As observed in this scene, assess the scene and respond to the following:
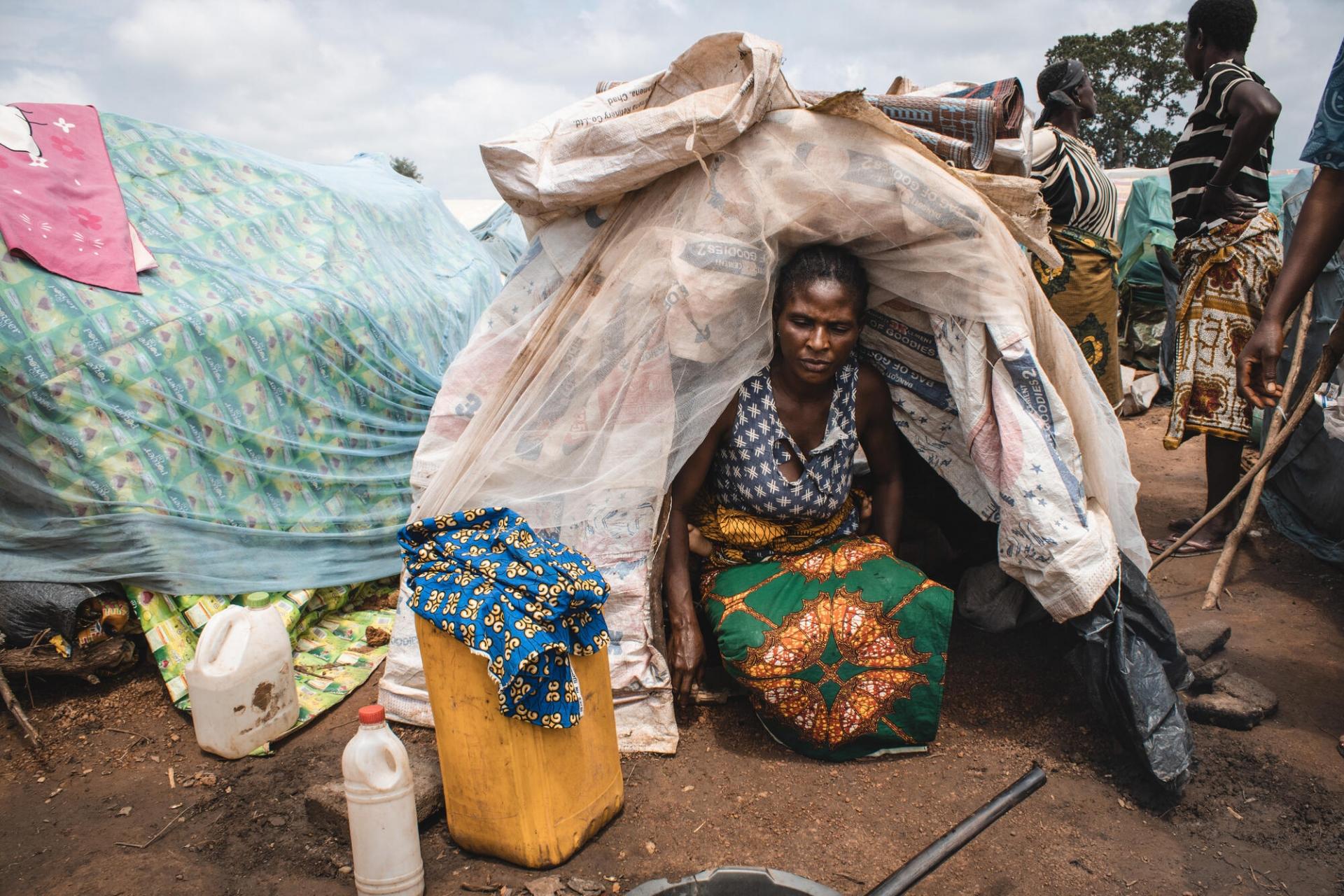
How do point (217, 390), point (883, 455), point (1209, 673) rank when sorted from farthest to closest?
point (217, 390), point (883, 455), point (1209, 673)

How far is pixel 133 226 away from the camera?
2844mm

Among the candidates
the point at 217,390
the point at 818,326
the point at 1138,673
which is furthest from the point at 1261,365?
the point at 217,390

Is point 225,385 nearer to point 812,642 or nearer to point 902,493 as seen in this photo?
point 812,642

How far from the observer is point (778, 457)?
2365 millimetres

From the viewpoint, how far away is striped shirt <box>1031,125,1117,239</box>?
346cm

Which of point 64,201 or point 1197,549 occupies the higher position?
point 64,201

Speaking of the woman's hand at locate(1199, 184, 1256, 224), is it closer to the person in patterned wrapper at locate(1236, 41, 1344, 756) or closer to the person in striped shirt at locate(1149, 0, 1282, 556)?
the person in striped shirt at locate(1149, 0, 1282, 556)

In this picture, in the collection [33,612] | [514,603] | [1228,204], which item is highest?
[1228,204]

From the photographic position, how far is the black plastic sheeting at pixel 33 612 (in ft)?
8.02

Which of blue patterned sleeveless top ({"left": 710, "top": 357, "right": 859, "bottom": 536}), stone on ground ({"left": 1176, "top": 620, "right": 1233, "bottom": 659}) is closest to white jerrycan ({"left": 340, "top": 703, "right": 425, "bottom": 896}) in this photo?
blue patterned sleeveless top ({"left": 710, "top": 357, "right": 859, "bottom": 536})

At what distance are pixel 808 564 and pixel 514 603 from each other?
1008 mm

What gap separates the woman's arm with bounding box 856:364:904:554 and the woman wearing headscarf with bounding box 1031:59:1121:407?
4.33 ft

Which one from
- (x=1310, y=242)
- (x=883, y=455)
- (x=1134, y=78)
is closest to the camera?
(x=1310, y=242)

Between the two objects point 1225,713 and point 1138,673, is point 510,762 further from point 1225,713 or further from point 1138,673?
point 1225,713
